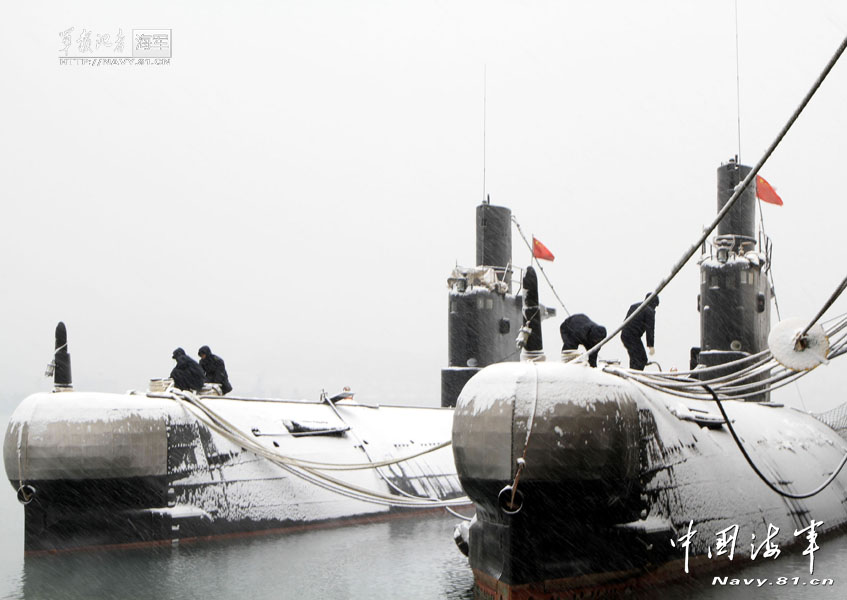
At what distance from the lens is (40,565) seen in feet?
33.2

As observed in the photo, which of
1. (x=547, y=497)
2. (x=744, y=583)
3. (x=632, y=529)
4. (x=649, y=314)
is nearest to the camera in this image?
(x=547, y=497)

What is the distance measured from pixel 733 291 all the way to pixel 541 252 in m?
4.77

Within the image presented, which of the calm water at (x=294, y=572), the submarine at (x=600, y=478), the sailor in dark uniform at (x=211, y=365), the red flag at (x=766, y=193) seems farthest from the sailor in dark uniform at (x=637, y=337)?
the sailor in dark uniform at (x=211, y=365)

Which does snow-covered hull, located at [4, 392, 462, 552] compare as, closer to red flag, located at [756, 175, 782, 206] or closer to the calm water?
the calm water

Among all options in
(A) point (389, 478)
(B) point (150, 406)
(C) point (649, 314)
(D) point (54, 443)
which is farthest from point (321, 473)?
(C) point (649, 314)

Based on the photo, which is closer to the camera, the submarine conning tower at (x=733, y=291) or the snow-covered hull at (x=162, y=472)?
the snow-covered hull at (x=162, y=472)

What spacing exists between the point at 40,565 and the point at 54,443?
135 centimetres

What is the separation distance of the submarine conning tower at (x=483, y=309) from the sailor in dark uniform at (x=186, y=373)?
18.4ft

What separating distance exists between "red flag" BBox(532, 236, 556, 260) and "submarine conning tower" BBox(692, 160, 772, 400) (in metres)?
3.93

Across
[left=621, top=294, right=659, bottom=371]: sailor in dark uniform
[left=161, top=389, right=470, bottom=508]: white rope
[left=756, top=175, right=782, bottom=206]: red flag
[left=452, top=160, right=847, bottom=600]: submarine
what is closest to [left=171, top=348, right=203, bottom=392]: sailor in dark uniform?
[left=161, top=389, right=470, bottom=508]: white rope

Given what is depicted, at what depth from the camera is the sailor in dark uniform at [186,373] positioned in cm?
1312

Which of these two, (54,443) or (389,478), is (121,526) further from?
(389,478)

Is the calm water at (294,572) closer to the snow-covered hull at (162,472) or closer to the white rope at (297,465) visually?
the snow-covered hull at (162,472)

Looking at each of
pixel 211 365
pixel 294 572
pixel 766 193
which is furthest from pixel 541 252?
pixel 294 572
